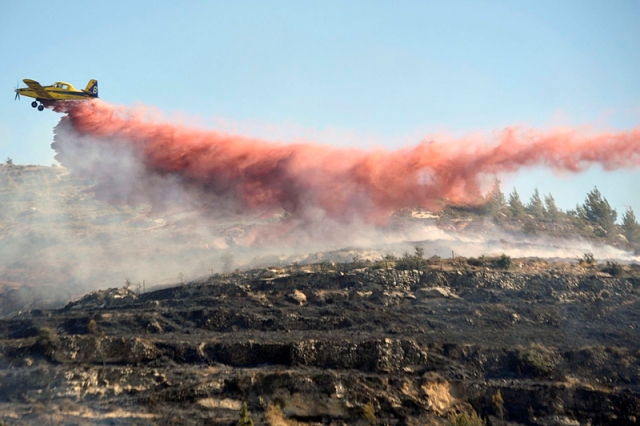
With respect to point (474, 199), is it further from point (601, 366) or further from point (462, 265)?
point (601, 366)

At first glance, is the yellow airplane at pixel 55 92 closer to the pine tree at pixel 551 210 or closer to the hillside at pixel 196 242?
the hillside at pixel 196 242

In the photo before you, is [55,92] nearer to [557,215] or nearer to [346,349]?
[346,349]

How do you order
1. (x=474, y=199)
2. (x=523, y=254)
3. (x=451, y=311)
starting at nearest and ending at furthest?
(x=451, y=311)
(x=523, y=254)
(x=474, y=199)

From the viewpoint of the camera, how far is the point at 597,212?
96312 mm

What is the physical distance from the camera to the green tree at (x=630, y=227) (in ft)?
291

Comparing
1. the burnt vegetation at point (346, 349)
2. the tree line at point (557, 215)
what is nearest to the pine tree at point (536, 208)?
the tree line at point (557, 215)

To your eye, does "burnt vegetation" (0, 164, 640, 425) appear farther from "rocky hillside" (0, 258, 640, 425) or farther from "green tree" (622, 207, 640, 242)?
"green tree" (622, 207, 640, 242)

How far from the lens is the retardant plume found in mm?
58688

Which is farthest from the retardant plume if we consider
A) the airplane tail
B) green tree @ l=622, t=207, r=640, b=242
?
green tree @ l=622, t=207, r=640, b=242

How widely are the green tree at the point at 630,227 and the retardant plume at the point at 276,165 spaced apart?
33.9m

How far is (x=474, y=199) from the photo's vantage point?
81312 millimetres

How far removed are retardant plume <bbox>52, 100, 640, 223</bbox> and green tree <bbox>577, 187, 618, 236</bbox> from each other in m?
35.1

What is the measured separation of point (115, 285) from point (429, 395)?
3890 cm

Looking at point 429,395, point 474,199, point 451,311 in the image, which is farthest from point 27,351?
point 474,199
